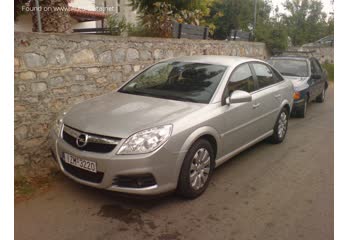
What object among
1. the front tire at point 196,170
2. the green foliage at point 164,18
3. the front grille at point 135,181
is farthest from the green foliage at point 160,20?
the front grille at point 135,181

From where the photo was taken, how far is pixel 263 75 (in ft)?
17.9

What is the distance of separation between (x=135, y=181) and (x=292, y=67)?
7232mm

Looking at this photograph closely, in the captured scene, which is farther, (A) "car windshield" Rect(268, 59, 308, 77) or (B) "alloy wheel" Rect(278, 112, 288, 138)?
(A) "car windshield" Rect(268, 59, 308, 77)

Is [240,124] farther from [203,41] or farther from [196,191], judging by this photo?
[203,41]

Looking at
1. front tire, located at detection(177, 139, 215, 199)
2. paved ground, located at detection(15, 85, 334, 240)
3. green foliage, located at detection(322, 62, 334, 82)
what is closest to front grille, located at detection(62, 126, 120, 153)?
paved ground, located at detection(15, 85, 334, 240)

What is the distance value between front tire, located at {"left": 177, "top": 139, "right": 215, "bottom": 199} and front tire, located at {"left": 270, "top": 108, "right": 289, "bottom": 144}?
224 centimetres

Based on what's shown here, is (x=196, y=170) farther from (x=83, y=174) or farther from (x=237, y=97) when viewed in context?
(x=83, y=174)

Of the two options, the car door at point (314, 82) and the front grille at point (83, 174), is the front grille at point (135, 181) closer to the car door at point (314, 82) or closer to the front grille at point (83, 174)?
the front grille at point (83, 174)

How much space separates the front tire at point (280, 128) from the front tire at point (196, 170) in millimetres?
2236

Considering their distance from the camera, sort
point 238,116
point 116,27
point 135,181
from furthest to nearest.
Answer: point 116,27, point 238,116, point 135,181

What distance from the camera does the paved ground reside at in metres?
3.19

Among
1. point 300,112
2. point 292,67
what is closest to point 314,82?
point 292,67

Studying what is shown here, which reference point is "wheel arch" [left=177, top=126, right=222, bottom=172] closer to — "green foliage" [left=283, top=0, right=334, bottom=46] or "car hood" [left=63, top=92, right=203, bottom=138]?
"car hood" [left=63, top=92, right=203, bottom=138]

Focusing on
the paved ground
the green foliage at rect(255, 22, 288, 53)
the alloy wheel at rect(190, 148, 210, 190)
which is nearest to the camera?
the paved ground
